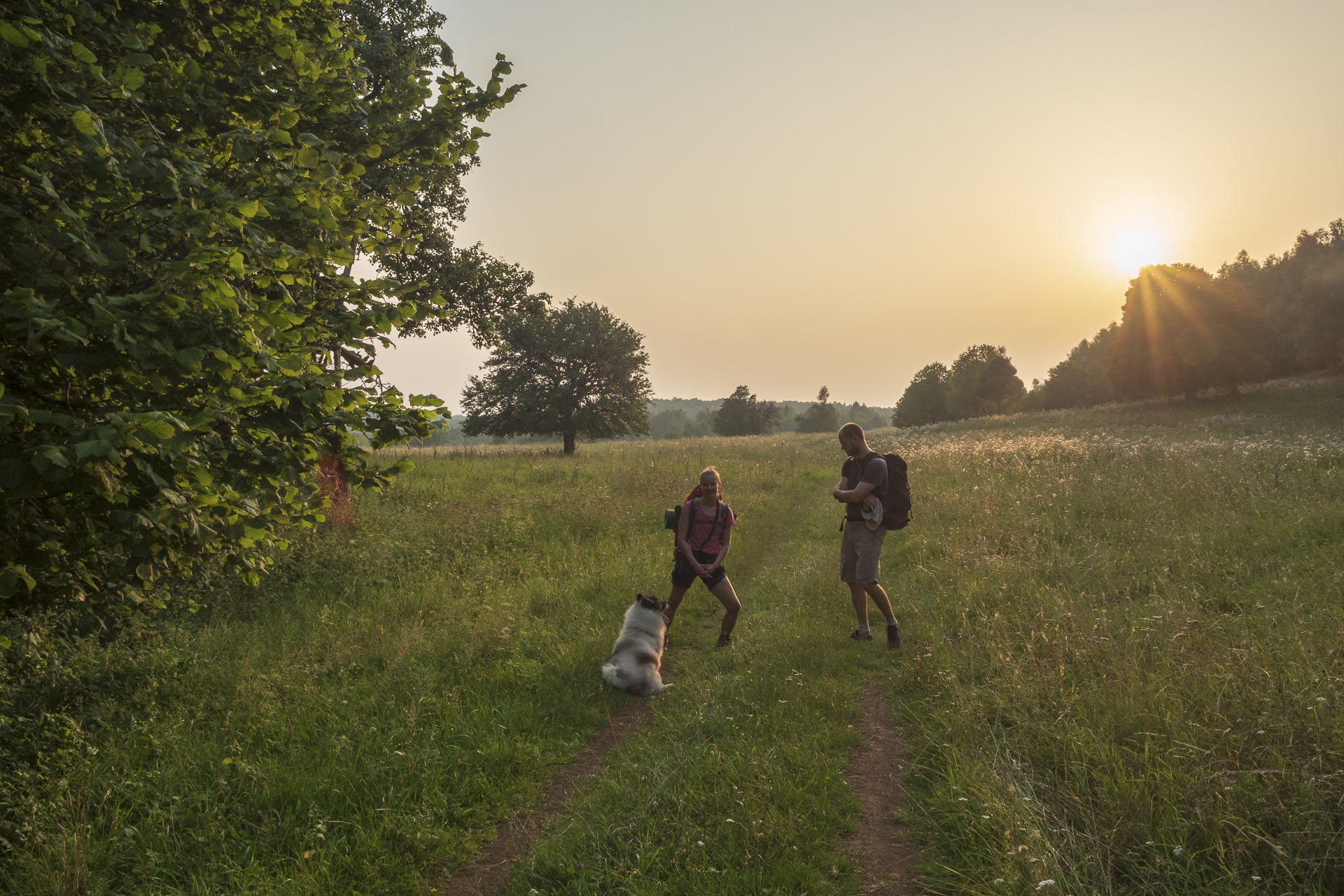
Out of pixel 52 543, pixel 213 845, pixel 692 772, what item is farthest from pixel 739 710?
pixel 52 543

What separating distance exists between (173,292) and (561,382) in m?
30.7

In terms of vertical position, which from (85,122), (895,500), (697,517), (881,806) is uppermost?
(85,122)

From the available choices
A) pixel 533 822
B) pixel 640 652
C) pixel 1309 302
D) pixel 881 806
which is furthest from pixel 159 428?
pixel 1309 302

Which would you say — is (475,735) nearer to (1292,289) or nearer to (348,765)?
(348,765)

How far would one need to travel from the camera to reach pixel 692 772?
14.9 feet

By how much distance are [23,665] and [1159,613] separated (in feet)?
35.2

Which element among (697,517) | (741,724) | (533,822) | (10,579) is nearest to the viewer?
(10,579)

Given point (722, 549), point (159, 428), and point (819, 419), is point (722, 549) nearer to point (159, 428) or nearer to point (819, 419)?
point (159, 428)

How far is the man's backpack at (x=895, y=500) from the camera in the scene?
23.3ft

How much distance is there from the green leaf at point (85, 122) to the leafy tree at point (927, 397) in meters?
79.1

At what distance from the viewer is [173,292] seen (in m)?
3.41

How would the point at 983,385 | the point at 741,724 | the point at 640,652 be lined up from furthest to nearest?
the point at 983,385 < the point at 640,652 < the point at 741,724

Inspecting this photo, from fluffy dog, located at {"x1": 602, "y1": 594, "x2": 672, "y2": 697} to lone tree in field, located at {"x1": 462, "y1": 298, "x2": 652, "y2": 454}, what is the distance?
87.8 ft

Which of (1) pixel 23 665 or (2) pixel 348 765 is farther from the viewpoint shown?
(1) pixel 23 665
